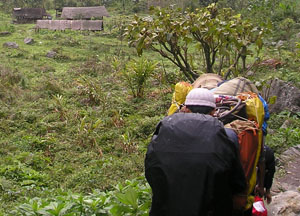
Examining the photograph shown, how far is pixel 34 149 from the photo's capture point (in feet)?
20.2

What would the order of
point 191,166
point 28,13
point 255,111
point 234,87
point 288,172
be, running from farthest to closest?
1. point 28,13
2. point 288,172
3. point 234,87
4. point 255,111
5. point 191,166

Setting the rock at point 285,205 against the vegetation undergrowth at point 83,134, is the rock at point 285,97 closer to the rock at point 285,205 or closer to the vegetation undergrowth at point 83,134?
the vegetation undergrowth at point 83,134

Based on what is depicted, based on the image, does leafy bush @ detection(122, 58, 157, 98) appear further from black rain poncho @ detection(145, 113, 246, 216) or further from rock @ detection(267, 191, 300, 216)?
black rain poncho @ detection(145, 113, 246, 216)

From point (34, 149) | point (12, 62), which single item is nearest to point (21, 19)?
point (12, 62)

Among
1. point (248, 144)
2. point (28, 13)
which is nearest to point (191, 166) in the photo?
point (248, 144)

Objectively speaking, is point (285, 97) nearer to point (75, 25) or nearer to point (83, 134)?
point (83, 134)

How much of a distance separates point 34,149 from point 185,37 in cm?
301

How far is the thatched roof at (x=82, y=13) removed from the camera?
26416 mm

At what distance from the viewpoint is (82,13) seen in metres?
26.6

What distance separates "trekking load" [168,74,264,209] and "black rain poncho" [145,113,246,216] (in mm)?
254

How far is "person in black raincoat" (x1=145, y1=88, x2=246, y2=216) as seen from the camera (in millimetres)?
1897

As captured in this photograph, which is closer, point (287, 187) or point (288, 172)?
point (287, 187)

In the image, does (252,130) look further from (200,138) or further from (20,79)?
(20,79)

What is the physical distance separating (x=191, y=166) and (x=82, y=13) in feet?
85.6
